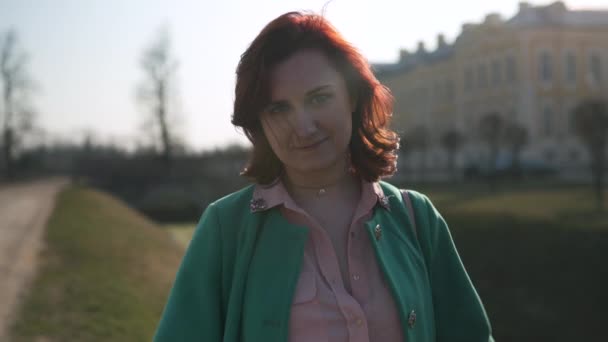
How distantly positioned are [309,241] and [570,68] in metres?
35.7

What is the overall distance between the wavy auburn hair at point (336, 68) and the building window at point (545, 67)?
111 feet

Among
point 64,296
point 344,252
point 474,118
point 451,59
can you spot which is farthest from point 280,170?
point 474,118

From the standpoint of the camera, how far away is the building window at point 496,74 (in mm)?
32381

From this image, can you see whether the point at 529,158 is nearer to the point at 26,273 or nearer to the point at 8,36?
the point at 26,273

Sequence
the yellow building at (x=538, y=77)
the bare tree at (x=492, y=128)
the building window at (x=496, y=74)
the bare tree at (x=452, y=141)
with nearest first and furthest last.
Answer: the bare tree at (x=492, y=128)
the bare tree at (x=452, y=141)
the yellow building at (x=538, y=77)
the building window at (x=496, y=74)

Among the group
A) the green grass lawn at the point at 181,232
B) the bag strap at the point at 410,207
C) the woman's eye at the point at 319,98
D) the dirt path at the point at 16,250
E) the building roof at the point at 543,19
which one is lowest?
the green grass lawn at the point at 181,232

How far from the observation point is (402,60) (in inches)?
1384

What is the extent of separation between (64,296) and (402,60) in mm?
30204

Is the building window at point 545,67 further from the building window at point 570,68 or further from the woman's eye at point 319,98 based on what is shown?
the woman's eye at point 319,98

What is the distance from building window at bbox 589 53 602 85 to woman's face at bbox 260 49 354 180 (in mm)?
36114

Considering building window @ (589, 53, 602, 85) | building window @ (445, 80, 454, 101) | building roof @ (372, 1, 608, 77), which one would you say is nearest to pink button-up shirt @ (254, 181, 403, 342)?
building roof @ (372, 1, 608, 77)

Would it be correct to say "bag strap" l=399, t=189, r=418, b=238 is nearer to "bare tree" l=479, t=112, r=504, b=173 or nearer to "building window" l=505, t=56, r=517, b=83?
"bare tree" l=479, t=112, r=504, b=173

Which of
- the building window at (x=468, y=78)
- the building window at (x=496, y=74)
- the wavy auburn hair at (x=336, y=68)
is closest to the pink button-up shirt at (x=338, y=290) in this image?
the wavy auburn hair at (x=336, y=68)

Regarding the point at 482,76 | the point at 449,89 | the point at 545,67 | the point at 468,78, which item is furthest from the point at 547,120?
the point at 449,89
